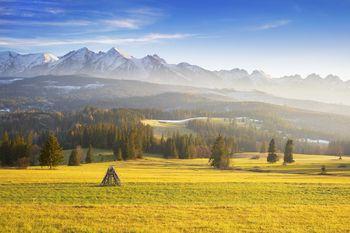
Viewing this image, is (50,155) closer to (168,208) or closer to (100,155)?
(100,155)

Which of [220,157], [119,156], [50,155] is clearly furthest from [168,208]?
[119,156]

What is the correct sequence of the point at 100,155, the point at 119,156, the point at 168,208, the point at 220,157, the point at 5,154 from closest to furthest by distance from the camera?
the point at 168,208, the point at 220,157, the point at 5,154, the point at 119,156, the point at 100,155

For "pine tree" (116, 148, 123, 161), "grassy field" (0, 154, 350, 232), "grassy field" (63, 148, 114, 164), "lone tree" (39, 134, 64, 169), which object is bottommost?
"grassy field" (63, 148, 114, 164)

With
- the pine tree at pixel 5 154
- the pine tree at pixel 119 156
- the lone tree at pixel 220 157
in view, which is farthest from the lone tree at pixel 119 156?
the lone tree at pixel 220 157

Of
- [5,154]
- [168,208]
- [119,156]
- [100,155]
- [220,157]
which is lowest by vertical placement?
[100,155]

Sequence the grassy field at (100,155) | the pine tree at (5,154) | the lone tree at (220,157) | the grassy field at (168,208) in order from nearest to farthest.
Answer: the grassy field at (168,208) < the lone tree at (220,157) < the pine tree at (5,154) < the grassy field at (100,155)

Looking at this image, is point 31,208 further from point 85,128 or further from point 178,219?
point 85,128

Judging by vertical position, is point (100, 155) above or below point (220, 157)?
below

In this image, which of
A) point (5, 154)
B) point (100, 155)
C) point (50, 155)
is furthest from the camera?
point (100, 155)

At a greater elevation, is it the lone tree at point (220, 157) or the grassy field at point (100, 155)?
the lone tree at point (220, 157)

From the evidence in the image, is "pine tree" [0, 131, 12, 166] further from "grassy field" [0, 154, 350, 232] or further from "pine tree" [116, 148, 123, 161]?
"grassy field" [0, 154, 350, 232]

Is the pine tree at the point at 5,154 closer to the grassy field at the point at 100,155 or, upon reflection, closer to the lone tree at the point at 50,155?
the grassy field at the point at 100,155

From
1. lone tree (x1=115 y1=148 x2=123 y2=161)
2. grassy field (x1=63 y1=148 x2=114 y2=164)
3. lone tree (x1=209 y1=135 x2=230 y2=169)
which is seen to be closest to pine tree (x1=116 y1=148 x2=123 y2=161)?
lone tree (x1=115 y1=148 x2=123 y2=161)

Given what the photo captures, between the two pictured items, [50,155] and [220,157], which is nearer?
[50,155]
